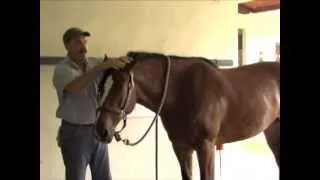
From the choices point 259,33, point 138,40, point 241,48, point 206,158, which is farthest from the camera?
point 259,33

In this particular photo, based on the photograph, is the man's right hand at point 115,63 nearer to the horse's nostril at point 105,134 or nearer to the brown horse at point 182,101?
the brown horse at point 182,101

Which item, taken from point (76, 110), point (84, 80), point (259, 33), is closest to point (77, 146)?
point (76, 110)

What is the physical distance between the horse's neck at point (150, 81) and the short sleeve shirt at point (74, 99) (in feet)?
0.61

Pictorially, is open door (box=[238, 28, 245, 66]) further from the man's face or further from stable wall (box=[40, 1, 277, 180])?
the man's face

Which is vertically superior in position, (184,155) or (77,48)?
(77,48)

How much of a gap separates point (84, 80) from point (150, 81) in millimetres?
252

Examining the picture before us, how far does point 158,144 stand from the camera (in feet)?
10.0

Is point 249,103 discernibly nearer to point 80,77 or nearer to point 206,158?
point 206,158

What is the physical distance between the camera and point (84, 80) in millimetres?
1643

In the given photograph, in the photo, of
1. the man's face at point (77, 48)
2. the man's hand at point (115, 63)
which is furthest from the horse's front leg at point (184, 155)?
the man's face at point (77, 48)
